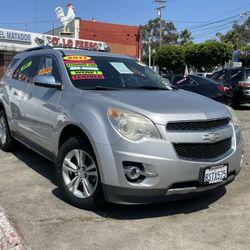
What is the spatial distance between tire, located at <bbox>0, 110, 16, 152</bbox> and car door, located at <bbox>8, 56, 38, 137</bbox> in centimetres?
46

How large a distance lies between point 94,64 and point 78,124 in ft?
4.17

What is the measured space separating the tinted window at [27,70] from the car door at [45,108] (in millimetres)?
212

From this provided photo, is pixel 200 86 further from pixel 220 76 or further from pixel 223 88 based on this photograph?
pixel 220 76

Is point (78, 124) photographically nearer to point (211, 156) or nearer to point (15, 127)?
point (211, 156)

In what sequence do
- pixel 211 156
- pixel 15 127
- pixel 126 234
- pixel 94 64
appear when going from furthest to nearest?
pixel 15 127, pixel 94 64, pixel 211 156, pixel 126 234

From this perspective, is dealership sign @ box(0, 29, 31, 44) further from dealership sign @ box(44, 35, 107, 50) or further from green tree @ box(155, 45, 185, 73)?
green tree @ box(155, 45, 185, 73)

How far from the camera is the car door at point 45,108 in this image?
17.0 ft

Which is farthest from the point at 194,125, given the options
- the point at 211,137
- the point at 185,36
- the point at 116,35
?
the point at 185,36

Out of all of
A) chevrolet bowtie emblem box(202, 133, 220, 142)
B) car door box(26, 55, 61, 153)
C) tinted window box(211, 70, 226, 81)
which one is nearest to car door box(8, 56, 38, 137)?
car door box(26, 55, 61, 153)

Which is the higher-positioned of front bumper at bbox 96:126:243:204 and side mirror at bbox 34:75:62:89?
side mirror at bbox 34:75:62:89

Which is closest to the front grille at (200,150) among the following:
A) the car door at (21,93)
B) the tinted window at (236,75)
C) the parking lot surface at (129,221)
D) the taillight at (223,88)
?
the parking lot surface at (129,221)

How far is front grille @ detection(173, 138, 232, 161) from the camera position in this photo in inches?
163

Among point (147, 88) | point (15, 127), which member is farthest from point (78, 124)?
point (15, 127)

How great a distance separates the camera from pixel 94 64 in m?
5.52
